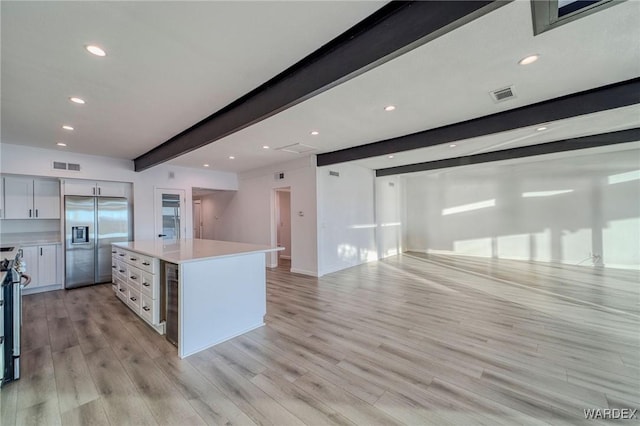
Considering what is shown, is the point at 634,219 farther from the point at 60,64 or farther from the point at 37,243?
the point at 37,243

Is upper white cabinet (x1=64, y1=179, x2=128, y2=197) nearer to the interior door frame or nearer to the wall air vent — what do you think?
the interior door frame

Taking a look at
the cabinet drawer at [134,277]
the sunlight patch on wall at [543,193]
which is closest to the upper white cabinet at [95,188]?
the cabinet drawer at [134,277]

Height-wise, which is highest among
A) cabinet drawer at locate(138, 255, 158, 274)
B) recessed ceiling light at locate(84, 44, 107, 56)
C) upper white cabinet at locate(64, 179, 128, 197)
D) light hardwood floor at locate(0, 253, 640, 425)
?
recessed ceiling light at locate(84, 44, 107, 56)

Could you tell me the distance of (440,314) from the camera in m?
3.35

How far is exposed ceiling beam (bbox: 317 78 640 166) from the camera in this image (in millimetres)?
2635

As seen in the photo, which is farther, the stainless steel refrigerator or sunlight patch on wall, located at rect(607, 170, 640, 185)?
sunlight patch on wall, located at rect(607, 170, 640, 185)

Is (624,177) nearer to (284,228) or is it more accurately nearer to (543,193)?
(543,193)

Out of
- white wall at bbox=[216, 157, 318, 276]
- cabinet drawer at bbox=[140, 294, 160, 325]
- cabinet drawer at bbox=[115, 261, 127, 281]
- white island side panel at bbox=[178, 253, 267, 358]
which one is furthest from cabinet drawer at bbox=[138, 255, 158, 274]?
white wall at bbox=[216, 157, 318, 276]

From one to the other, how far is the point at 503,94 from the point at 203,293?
3.82 m

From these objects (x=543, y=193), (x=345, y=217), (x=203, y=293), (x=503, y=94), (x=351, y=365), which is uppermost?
(x=503, y=94)

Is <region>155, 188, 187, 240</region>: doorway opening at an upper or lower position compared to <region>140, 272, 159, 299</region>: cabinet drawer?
upper

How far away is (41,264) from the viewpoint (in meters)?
4.56

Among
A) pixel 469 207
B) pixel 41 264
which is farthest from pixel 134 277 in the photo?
pixel 469 207

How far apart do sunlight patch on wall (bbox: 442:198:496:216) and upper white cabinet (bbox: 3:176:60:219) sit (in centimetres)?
980
